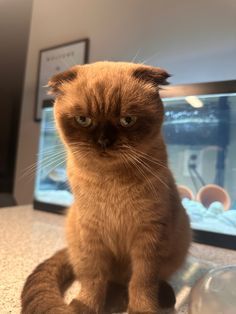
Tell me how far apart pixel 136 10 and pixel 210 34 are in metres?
A: 0.38

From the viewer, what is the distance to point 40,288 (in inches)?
26.5

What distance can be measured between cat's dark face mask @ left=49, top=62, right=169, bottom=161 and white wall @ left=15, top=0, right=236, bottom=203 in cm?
69

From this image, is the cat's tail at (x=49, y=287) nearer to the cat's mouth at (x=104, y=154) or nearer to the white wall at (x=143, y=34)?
the cat's mouth at (x=104, y=154)

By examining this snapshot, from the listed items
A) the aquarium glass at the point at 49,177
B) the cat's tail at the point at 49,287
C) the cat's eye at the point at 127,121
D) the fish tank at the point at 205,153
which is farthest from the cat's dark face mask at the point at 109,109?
the aquarium glass at the point at 49,177

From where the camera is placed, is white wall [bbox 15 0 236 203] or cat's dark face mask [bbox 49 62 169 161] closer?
cat's dark face mask [bbox 49 62 169 161]

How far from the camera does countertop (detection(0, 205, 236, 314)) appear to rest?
74cm

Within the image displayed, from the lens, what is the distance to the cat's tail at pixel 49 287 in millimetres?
610

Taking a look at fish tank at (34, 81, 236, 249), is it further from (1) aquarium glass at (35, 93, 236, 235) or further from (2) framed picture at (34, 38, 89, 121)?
(2) framed picture at (34, 38, 89, 121)

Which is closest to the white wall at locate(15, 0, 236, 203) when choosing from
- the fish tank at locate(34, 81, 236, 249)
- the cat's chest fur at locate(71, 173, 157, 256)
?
the fish tank at locate(34, 81, 236, 249)

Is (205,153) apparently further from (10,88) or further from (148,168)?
(10,88)

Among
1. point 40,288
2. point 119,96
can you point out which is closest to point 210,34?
point 119,96

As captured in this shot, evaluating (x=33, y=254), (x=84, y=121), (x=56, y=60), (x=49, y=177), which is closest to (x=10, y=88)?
(x=56, y=60)

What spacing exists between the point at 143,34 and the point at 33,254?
1.04 metres

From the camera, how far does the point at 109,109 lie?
65 centimetres
